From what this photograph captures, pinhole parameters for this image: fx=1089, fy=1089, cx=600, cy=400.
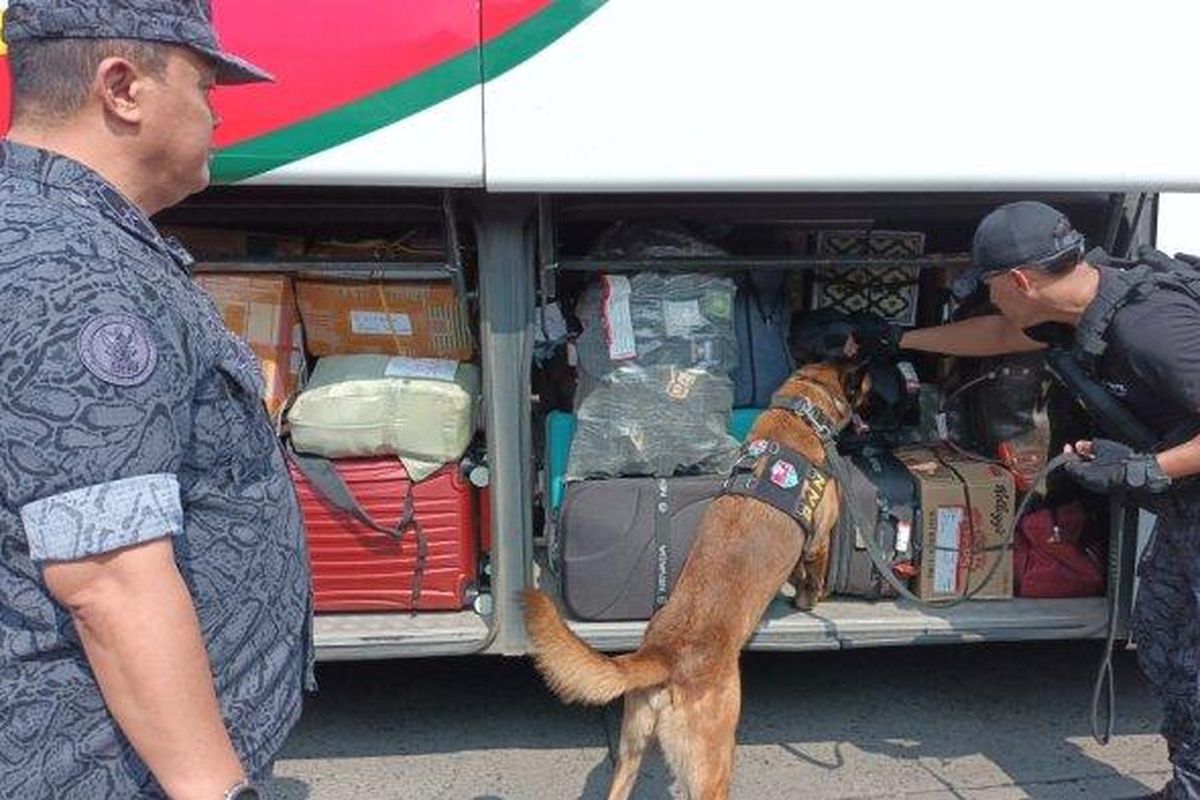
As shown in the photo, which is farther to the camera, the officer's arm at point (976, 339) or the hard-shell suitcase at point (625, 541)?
the officer's arm at point (976, 339)

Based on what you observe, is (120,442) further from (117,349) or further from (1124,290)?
(1124,290)

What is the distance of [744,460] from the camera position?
3213 mm

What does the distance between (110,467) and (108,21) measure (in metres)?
0.49

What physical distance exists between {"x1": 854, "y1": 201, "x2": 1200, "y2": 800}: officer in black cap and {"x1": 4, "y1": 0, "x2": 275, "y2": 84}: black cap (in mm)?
2015

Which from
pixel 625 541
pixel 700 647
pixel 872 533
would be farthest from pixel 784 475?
pixel 700 647

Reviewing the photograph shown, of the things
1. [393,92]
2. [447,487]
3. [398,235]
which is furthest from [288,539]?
[398,235]

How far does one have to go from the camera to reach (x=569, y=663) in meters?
2.64

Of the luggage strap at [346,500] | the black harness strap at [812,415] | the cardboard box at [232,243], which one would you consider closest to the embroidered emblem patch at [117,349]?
the luggage strap at [346,500]

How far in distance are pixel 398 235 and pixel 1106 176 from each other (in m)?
2.07

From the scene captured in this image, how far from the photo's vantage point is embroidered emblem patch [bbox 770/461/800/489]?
319cm

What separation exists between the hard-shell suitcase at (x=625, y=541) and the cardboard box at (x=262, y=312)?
37.5 inches

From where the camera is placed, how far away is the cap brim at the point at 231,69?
1.31 metres

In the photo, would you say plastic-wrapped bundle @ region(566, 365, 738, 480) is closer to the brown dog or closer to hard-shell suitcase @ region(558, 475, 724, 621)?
hard-shell suitcase @ region(558, 475, 724, 621)

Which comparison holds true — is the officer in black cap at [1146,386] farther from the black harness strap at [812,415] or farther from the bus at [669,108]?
the black harness strap at [812,415]
